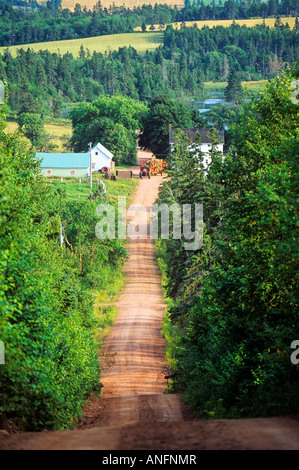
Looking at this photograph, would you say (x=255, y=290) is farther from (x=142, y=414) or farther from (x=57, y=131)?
(x=57, y=131)

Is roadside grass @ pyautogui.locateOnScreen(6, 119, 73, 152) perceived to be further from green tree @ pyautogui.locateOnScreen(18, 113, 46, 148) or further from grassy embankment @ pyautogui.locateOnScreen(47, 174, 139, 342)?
grassy embankment @ pyautogui.locateOnScreen(47, 174, 139, 342)

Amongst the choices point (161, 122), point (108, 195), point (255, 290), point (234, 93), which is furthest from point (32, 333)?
point (234, 93)

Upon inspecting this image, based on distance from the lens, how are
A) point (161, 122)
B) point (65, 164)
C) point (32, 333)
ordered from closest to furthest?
1. point (32, 333)
2. point (65, 164)
3. point (161, 122)

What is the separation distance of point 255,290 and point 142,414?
24.3 ft

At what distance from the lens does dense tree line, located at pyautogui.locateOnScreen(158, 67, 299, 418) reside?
50.9 ft

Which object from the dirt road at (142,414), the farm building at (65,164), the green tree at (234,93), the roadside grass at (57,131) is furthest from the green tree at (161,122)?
the green tree at (234,93)

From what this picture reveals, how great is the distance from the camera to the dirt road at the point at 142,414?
11.8m

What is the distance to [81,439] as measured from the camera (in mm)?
12195

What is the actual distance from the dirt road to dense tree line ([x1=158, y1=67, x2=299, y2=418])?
1.47 meters

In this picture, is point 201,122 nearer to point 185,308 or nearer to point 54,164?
point 54,164

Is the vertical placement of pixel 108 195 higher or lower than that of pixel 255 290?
lower

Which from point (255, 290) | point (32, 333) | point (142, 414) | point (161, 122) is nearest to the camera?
point (32, 333)

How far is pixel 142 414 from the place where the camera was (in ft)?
75.4

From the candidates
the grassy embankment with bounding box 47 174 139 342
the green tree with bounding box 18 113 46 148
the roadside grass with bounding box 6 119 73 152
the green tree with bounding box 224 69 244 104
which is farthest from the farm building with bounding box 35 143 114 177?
the green tree with bounding box 224 69 244 104
